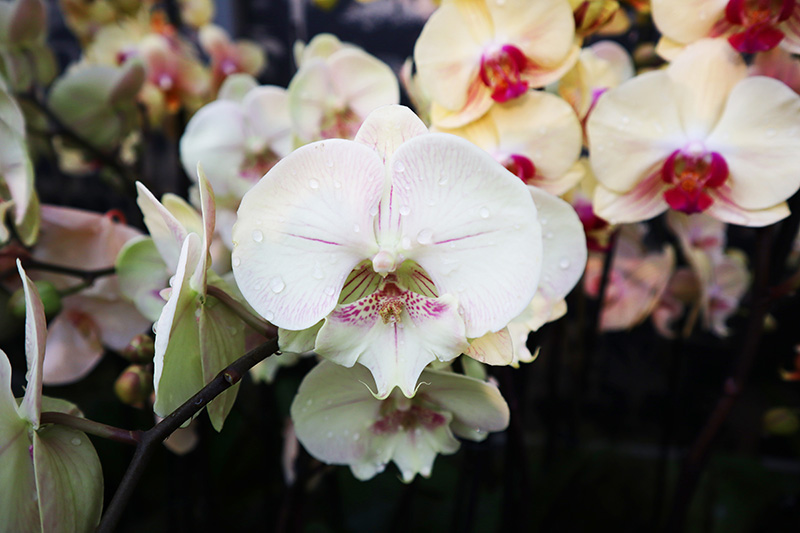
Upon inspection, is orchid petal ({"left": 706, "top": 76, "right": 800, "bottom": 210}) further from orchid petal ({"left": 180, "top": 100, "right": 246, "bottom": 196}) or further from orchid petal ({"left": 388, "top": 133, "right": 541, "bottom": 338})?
orchid petal ({"left": 180, "top": 100, "right": 246, "bottom": 196})

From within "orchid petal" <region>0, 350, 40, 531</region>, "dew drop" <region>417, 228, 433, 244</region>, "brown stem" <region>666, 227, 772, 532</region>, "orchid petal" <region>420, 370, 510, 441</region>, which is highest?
"dew drop" <region>417, 228, 433, 244</region>

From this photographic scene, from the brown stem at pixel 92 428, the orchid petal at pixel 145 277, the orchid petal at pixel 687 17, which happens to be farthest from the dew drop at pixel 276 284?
the orchid petal at pixel 687 17

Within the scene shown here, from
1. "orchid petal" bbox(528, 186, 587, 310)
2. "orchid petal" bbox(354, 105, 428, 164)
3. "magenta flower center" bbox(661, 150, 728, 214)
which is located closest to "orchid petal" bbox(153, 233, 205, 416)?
"orchid petal" bbox(354, 105, 428, 164)

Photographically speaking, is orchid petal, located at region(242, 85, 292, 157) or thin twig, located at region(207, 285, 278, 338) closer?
thin twig, located at region(207, 285, 278, 338)

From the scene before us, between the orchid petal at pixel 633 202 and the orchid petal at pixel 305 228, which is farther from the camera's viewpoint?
the orchid petal at pixel 633 202

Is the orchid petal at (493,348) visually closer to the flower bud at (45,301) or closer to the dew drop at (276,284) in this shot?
the dew drop at (276,284)

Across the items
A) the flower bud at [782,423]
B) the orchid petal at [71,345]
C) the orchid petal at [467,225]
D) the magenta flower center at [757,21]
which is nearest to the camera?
the orchid petal at [467,225]
